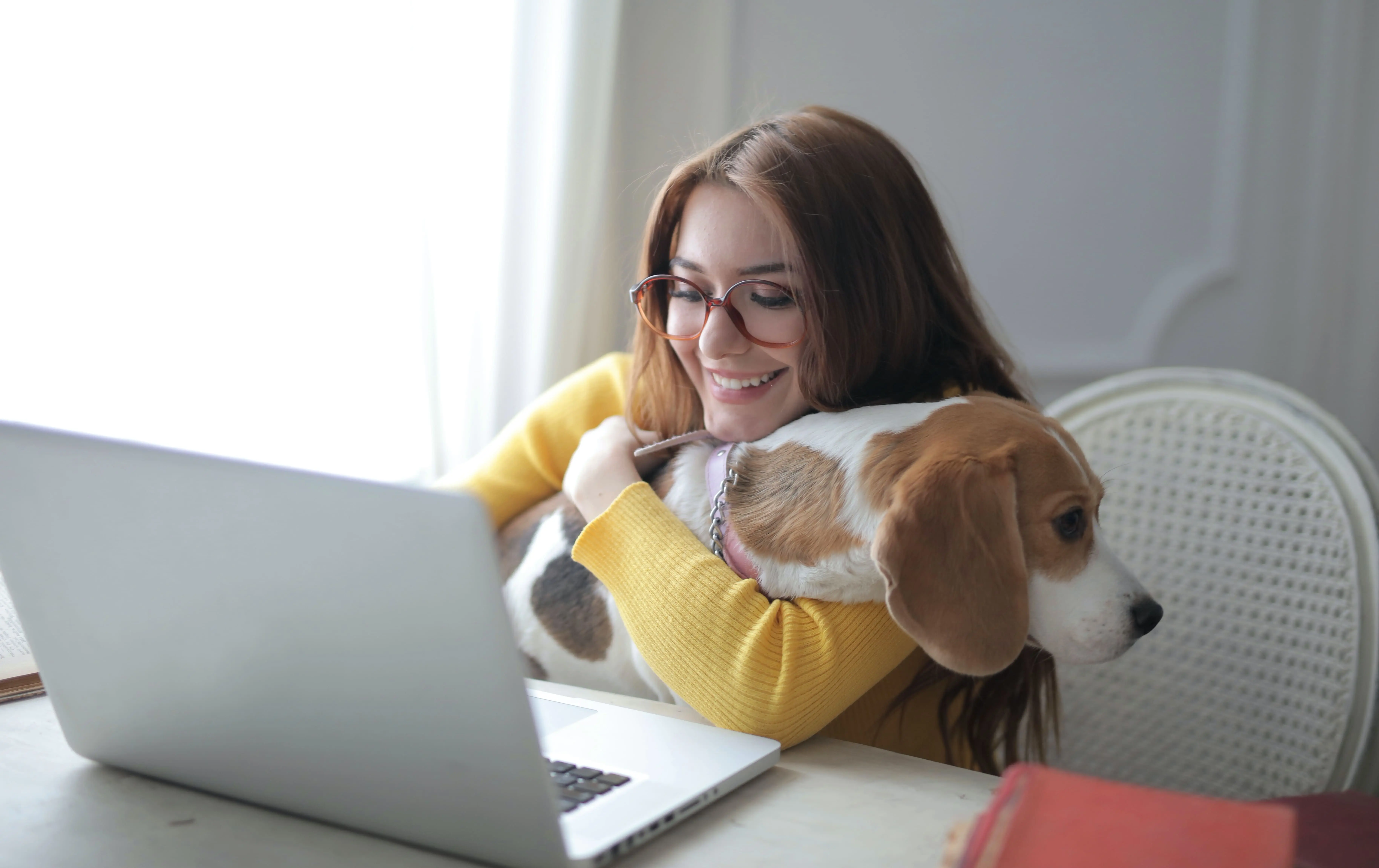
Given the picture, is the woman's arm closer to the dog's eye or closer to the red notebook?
the dog's eye

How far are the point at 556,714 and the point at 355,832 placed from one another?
0.26 metres

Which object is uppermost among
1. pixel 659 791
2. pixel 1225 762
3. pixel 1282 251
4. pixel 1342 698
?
pixel 1282 251

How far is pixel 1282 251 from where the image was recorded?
78.1 inches

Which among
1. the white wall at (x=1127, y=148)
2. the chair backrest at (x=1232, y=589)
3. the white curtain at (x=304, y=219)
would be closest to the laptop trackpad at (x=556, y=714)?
the white curtain at (x=304, y=219)

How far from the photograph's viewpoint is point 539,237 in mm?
1963

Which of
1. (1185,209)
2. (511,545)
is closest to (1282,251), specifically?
(1185,209)

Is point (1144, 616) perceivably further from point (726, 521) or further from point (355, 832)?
point (355, 832)

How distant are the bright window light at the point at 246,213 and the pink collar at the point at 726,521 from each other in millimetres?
719

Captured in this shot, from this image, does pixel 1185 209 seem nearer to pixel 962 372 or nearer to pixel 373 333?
pixel 962 372

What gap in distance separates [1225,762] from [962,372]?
0.71 metres

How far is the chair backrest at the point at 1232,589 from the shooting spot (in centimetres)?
122

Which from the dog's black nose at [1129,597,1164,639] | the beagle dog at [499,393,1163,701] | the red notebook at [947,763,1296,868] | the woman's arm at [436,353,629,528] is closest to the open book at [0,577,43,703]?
the beagle dog at [499,393,1163,701]

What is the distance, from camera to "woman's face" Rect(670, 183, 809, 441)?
43.3 inches

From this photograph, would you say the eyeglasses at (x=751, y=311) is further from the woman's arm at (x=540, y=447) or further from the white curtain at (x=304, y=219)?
the white curtain at (x=304, y=219)
